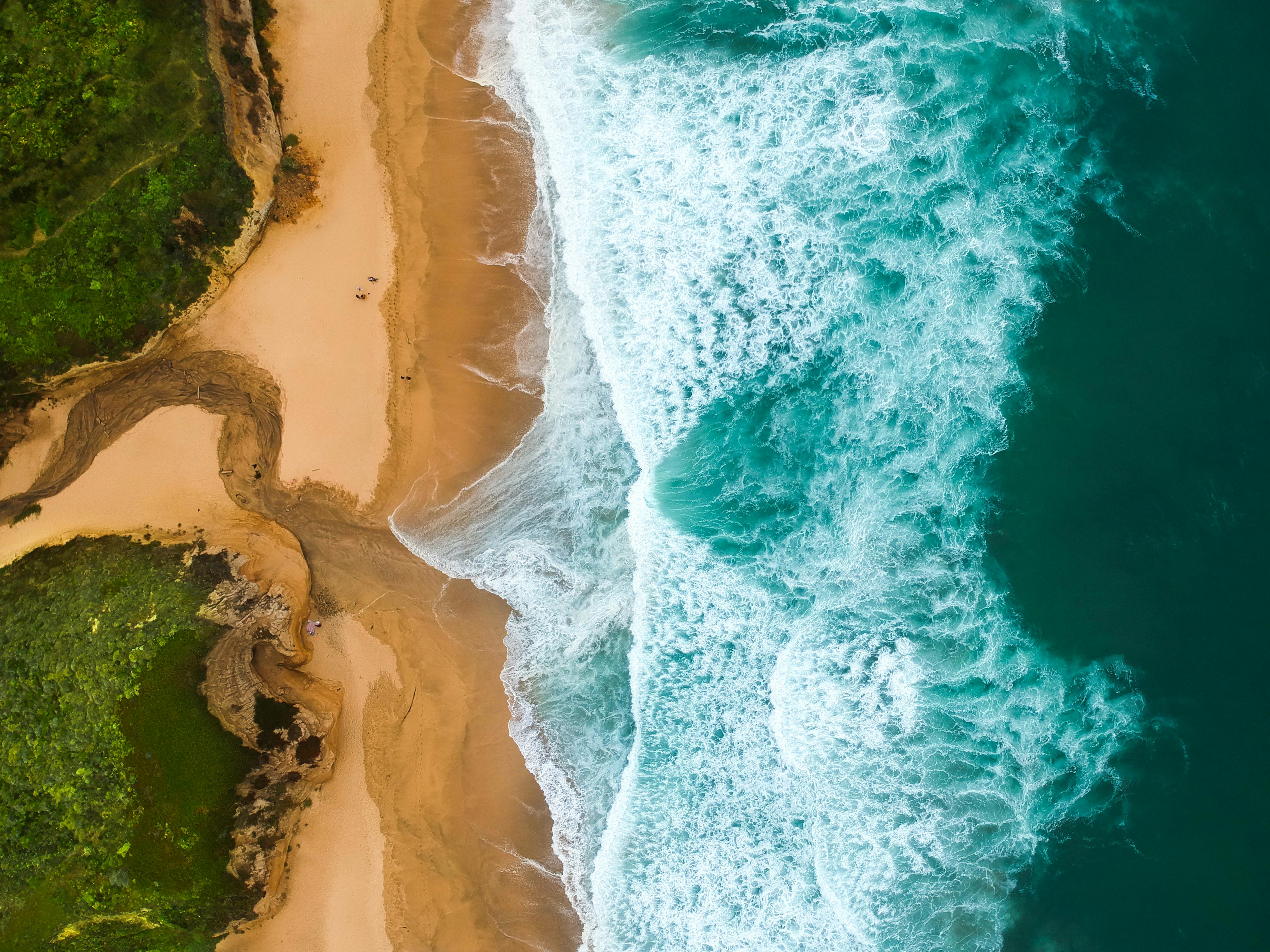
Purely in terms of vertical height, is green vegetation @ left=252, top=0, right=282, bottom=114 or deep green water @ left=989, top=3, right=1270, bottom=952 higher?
green vegetation @ left=252, top=0, right=282, bottom=114

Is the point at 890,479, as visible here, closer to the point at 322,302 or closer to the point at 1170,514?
the point at 1170,514

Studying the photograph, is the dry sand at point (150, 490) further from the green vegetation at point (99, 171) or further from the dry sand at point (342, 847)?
the dry sand at point (342, 847)

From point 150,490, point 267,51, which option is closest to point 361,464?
point 150,490

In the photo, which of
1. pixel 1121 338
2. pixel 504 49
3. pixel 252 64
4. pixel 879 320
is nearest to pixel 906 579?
pixel 879 320

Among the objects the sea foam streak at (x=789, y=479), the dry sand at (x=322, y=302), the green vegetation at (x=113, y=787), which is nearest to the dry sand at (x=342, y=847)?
the green vegetation at (x=113, y=787)

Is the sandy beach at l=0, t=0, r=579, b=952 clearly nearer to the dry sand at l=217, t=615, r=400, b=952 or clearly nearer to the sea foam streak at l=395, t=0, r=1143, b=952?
the dry sand at l=217, t=615, r=400, b=952

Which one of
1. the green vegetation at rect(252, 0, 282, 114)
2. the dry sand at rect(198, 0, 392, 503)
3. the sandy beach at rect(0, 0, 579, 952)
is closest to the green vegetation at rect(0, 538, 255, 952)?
the sandy beach at rect(0, 0, 579, 952)
